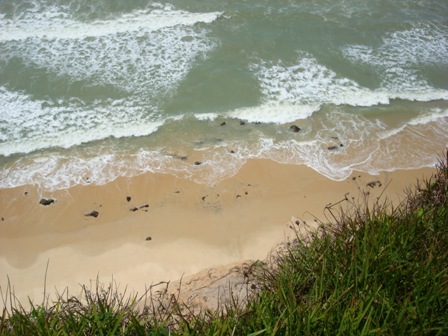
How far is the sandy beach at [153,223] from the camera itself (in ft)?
22.5

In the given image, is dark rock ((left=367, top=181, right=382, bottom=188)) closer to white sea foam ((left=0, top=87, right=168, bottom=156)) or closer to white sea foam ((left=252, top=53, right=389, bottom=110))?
white sea foam ((left=252, top=53, right=389, bottom=110))

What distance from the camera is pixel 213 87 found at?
34.3ft

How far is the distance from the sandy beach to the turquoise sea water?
1.09 feet

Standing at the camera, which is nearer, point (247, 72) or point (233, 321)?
point (233, 321)

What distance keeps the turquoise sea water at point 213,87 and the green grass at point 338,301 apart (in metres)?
4.13

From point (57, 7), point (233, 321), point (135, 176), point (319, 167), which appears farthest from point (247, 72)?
point (233, 321)

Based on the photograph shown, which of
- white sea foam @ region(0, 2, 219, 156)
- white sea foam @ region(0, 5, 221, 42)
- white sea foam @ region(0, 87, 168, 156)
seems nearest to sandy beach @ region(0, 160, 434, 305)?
white sea foam @ region(0, 87, 168, 156)

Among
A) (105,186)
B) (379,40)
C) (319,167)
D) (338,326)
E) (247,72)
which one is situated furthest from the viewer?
(379,40)

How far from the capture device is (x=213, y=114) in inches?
383

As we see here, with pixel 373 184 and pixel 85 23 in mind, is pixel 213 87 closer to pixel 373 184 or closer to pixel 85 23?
pixel 373 184

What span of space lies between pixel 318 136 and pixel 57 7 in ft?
29.4

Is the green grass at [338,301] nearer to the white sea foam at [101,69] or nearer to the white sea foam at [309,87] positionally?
the white sea foam at [101,69]

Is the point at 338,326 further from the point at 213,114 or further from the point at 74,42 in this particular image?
the point at 74,42

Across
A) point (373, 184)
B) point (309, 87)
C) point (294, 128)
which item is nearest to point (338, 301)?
point (373, 184)
